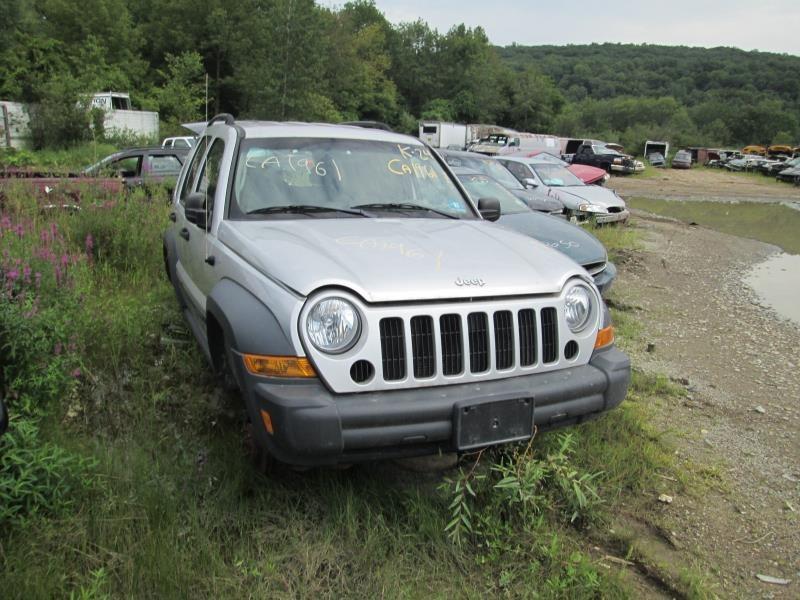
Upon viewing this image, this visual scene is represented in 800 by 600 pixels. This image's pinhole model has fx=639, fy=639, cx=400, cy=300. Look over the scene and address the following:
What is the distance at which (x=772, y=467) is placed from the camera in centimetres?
392

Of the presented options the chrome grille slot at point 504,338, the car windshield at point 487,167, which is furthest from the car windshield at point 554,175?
the chrome grille slot at point 504,338

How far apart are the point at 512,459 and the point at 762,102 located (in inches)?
3584

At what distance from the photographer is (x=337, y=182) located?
4.02 m

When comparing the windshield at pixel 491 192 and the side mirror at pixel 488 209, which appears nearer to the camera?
the side mirror at pixel 488 209

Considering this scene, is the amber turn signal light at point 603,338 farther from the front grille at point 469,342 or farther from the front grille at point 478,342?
the front grille at point 478,342

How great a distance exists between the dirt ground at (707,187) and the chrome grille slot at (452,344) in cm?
2558

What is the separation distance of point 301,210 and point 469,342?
1.48 meters

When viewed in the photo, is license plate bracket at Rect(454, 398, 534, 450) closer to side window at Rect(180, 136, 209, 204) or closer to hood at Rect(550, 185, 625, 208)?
side window at Rect(180, 136, 209, 204)

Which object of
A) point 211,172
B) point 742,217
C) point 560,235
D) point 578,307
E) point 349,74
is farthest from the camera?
point 349,74

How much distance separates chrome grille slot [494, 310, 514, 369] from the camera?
115 inches

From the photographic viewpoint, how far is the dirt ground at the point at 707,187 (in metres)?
26.6

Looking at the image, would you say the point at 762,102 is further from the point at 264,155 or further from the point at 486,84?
the point at 264,155

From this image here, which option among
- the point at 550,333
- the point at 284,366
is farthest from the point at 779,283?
the point at 284,366

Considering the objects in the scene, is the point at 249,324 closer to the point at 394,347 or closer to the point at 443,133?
the point at 394,347
